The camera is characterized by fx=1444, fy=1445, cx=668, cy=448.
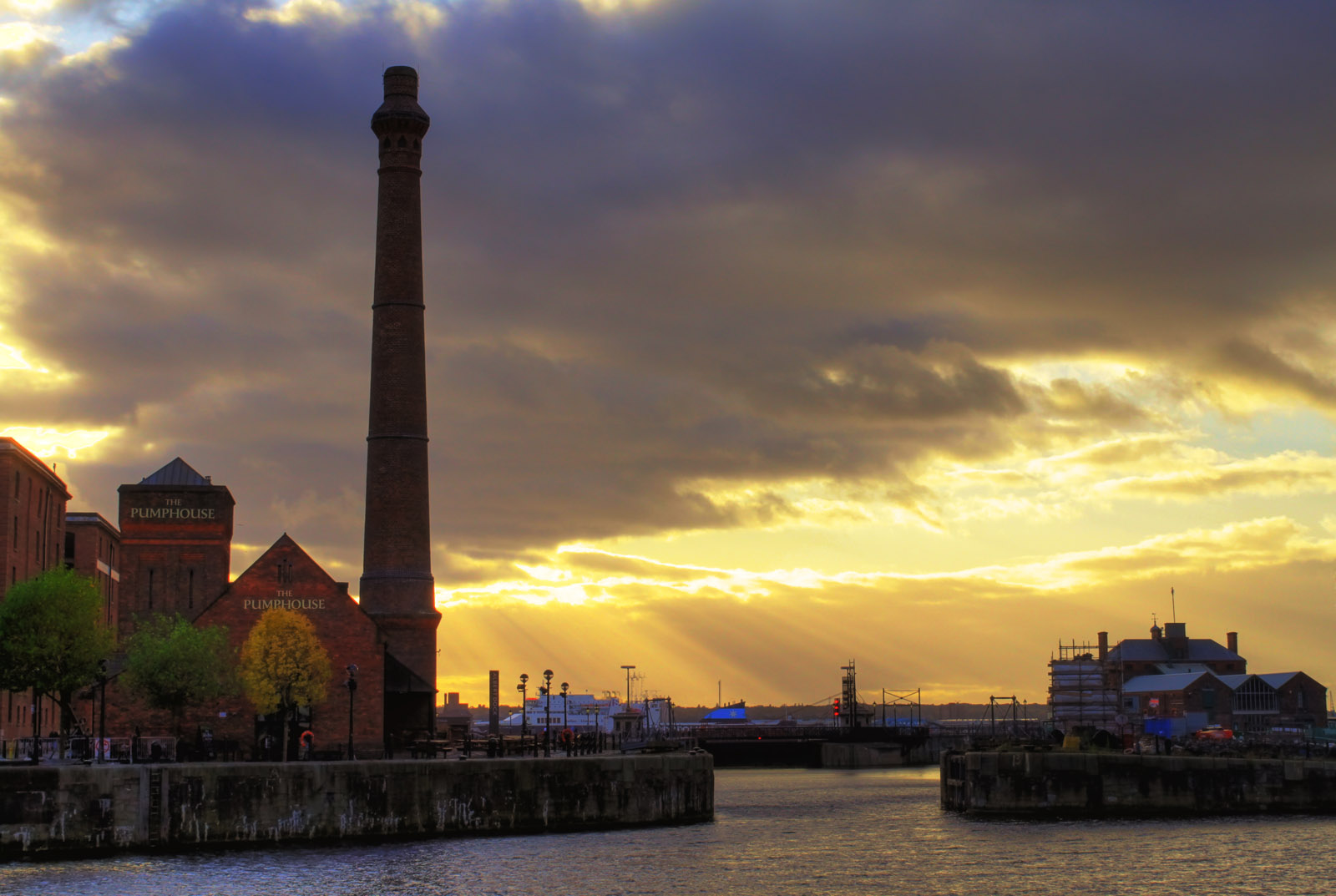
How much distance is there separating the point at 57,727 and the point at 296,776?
52.7 meters

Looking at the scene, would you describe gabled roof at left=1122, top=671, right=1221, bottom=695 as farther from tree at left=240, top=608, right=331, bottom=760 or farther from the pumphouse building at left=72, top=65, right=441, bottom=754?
tree at left=240, top=608, right=331, bottom=760

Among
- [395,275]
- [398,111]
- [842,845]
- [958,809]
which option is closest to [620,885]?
[842,845]

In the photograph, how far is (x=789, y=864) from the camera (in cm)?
5403

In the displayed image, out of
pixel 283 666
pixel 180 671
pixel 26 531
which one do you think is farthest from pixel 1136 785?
pixel 26 531

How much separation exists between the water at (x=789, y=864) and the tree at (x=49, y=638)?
63.7 feet

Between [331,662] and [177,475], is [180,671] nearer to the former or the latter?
[331,662]

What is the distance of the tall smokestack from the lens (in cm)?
7869

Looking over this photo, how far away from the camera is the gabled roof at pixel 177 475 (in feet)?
349

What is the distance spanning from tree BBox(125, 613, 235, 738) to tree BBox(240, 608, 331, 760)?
142 cm

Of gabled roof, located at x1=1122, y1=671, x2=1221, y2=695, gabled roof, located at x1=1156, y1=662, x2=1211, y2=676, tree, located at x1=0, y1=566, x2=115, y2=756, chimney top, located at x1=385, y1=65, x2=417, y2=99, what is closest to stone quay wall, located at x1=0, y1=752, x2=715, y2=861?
tree, located at x1=0, y1=566, x2=115, y2=756

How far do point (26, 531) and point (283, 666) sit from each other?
30192 mm

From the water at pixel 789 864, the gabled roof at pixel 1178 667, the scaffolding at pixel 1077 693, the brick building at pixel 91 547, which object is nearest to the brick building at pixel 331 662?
the water at pixel 789 864

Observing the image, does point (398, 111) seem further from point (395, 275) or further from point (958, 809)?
point (958, 809)

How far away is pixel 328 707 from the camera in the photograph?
70438mm
